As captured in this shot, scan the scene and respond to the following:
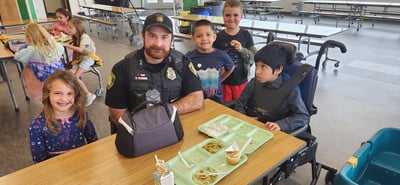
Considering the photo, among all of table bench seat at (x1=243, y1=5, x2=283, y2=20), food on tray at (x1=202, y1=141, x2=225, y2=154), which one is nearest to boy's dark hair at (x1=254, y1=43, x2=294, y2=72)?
food on tray at (x1=202, y1=141, x2=225, y2=154)

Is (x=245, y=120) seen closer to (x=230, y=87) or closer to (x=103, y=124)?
(x=230, y=87)

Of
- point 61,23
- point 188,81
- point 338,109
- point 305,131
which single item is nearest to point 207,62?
point 188,81

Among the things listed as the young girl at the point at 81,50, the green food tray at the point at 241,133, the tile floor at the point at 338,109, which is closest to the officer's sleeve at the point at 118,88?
the green food tray at the point at 241,133

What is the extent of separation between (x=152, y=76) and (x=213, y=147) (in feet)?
2.07

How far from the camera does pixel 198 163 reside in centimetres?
110

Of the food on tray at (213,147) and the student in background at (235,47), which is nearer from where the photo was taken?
the food on tray at (213,147)

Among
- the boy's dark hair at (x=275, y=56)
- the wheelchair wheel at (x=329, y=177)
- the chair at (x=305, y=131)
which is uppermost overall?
the boy's dark hair at (x=275, y=56)

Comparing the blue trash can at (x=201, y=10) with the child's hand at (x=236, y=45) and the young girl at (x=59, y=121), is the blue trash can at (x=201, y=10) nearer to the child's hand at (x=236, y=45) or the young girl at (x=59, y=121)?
the child's hand at (x=236, y=45)

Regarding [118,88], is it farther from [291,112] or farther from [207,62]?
[291,112]

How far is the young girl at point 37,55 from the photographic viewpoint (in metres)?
2.78

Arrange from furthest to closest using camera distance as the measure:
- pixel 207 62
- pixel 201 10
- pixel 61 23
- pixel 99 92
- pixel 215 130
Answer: pixel 201 10 < pixel 61 23 < pixel 99 92 < pixel 207 62 < pixel 215 130

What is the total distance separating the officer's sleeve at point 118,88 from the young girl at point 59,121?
7.9 inches

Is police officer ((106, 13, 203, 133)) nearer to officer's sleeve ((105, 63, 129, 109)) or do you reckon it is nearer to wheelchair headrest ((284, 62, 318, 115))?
officer's sleeve ((105, 63, 129, 109))

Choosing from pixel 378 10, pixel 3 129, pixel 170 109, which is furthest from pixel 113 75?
pixel 378 10
